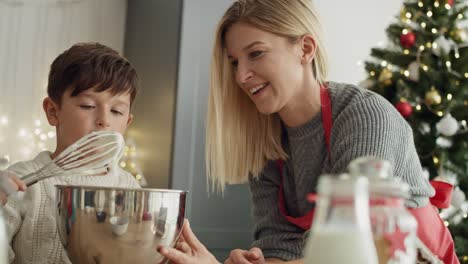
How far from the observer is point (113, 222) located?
0.71m

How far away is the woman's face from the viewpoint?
1.33 m

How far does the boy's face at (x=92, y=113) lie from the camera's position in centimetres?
124

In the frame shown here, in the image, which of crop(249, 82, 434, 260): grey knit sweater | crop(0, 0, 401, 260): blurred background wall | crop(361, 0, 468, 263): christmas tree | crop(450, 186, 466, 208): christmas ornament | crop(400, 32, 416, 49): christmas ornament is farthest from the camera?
crop(0, 0, 401, 260): blurred background wall

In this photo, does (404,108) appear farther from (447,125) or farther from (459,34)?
(459,34)

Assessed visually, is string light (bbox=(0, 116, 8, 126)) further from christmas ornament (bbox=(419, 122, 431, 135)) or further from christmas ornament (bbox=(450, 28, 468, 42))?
christmas ornament (bbox=(450, 28, 468, 42))

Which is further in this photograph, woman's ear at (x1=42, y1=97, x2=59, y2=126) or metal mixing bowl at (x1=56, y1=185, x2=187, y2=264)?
woman's ear at (x1=42, y1=97, x2=59, y2=126)

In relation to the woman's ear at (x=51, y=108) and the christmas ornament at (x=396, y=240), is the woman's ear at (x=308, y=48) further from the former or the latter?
the christmas ornament at (x=396, y=240)

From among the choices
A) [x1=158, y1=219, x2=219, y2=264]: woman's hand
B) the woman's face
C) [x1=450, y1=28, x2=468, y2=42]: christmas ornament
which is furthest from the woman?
[x1=450, y1=28, x2=468, y2=42]: christmas ornament

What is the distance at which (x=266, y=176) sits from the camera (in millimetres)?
1527

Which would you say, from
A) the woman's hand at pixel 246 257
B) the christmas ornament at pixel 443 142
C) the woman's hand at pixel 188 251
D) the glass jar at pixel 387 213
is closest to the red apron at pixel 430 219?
the woman's hand at pixel 246 257

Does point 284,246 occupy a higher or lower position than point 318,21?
lower

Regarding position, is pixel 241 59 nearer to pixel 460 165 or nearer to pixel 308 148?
pixel 308 148

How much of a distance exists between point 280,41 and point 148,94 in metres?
2.12

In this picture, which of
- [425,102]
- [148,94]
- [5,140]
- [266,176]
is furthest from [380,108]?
[5,140]
